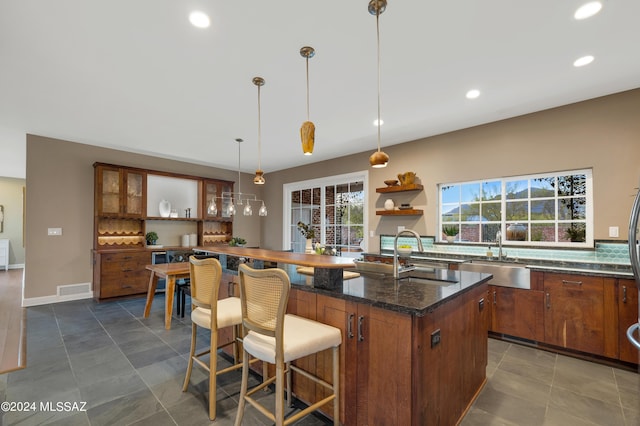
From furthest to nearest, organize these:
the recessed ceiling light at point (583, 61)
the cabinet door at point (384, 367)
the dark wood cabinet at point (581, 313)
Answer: the dark wood cabinet at point (581, 313), the recessed ceiling light at point (583, 61), the cabinet door at point (384, 367)

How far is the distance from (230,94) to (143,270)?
3631mm

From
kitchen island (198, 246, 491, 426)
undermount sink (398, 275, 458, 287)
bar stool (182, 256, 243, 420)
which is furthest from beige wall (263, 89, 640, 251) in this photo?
bar stool (182, 256, 243, 420)

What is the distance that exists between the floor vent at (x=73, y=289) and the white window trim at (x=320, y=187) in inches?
148

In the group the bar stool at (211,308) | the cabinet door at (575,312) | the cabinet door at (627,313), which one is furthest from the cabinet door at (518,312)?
the bar stool at (211,308)

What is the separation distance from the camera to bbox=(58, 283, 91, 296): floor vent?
4.68m

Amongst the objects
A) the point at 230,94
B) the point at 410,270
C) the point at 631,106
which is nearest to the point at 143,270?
the point at 230,94

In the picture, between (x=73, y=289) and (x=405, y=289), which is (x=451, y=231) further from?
(x=73, y=289)

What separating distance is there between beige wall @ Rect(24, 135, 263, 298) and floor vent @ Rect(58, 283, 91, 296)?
0.21 ft

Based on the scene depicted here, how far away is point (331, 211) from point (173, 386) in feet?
14.1

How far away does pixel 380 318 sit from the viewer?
158cm

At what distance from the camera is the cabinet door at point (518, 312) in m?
3.02

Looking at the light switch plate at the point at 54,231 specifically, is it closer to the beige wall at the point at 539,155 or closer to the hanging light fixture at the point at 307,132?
the hanging light fixture at the point at 307,132

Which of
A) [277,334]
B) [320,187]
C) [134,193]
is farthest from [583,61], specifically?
[134,193]

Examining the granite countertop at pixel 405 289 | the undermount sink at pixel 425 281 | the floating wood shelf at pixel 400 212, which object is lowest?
the undermount sink at pixel 425 281
